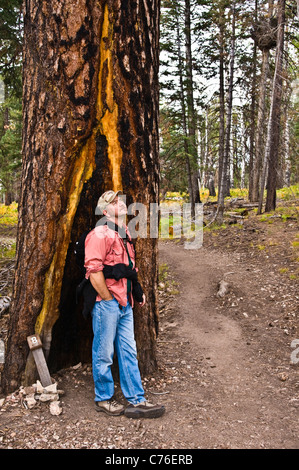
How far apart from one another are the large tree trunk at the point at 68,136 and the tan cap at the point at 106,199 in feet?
0.97

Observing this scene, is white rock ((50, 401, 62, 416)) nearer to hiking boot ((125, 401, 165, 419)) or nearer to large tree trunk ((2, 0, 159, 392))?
large tree trunk ((2, 0, 159, 392))

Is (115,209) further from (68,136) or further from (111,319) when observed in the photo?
(111,319)

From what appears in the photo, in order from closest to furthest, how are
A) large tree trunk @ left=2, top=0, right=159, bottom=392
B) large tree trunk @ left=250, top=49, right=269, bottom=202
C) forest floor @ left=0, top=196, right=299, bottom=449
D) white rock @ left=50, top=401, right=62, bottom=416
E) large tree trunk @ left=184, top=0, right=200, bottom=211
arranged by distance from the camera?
1. forest floor @ left=0, top=196, right=299, bottom=449
2. white rock @ left=50, top=401, right=62, bottom=416
3. large tree trunk @ left=2, top=0, right=159, bottom=392
4. large tree trunk @ left=184, top=0, right=200, bottom=211
5. large tree trunk @ left=250, top=49, right=269, bottom=202

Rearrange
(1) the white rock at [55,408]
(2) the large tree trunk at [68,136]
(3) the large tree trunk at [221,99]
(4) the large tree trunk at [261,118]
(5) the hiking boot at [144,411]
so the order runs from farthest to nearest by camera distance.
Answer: (4) the large tree trunk at [261,118] < (3) the large tree trunk at [221,99] < (2) the large tree trunk at [68,136] < (5) the hiking boot at [144,411] < (1) the white rock at [55,408]

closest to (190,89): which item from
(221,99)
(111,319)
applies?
(221,99)

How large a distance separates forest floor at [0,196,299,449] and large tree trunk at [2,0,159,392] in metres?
0.78

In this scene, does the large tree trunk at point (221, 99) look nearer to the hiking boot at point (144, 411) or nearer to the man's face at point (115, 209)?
the man's face at point (115, 209)

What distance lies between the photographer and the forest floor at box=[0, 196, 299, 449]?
354 centimetres

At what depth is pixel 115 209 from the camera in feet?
13.5

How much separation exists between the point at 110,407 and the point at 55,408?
1.86ft

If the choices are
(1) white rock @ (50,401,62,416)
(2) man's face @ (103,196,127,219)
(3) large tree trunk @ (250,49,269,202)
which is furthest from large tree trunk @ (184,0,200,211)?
(1) white rock @ (50,401,62,416)

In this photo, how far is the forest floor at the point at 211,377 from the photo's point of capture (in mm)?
3541

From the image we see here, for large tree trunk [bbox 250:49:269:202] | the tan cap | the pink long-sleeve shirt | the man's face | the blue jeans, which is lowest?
the blue jeans

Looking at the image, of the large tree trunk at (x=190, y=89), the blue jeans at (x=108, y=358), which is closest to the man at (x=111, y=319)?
the blue jeans at (x=108, y=358)
